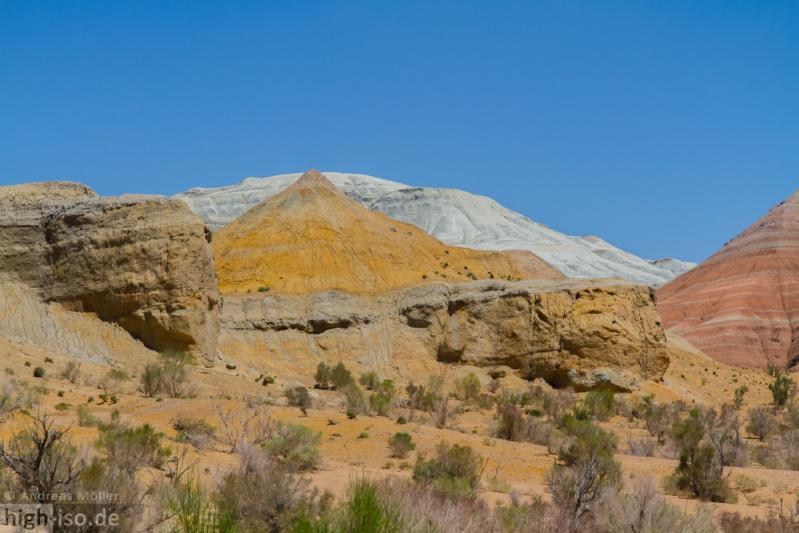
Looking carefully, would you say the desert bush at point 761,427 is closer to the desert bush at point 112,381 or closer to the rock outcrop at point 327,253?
the desert bush at point 112,381

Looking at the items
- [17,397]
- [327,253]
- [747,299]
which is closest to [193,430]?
[17,397]

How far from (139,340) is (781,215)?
309ft

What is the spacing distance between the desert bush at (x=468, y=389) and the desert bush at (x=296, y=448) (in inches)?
755

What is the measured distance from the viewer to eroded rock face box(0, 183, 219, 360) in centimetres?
3123

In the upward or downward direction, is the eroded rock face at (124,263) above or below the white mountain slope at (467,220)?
below

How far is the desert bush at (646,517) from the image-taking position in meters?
8.41

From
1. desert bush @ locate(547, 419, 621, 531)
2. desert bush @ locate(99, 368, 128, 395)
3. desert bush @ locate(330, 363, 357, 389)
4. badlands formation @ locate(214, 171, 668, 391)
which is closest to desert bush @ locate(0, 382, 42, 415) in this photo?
desert bush @ locate(99, 368, 128, 395)

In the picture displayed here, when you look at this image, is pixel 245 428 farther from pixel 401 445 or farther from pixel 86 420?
pixel 401 445

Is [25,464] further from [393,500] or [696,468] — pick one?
[696,468]

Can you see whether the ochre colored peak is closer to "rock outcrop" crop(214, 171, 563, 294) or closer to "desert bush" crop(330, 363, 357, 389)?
"rock outcrop" crop(214, 171, 563, 294)

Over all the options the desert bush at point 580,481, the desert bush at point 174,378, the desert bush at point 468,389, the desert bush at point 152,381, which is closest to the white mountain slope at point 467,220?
the desert bush at point 468,389

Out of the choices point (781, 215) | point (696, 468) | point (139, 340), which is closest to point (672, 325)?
point (781, 215)

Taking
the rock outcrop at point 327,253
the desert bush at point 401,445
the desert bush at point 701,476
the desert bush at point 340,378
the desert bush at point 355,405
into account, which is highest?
the rock outcrop at point 327,253

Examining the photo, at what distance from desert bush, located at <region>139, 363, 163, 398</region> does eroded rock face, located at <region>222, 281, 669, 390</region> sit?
52.1 feet
